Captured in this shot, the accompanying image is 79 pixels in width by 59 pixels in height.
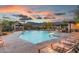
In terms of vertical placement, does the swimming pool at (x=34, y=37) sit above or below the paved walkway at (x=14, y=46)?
above

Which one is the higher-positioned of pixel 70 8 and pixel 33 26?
pixel 70 8

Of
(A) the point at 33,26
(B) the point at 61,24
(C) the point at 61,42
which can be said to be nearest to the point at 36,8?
(A) the point at 33,26

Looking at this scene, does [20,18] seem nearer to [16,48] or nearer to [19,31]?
[19,31]

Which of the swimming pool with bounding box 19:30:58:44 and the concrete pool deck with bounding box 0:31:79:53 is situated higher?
the swimming pool with bounding box 19:30:58:44

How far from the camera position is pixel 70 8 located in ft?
7.64

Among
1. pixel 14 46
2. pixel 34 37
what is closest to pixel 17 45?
pixel 14 46

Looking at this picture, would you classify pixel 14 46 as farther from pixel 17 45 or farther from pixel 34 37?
pixel 34 37

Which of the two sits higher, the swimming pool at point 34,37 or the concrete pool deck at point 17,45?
the swimming pool at point 34,37

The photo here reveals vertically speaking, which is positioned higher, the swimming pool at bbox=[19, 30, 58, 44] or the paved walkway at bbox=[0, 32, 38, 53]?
the swimming pool at bbox=[19, 30, 58, 44]

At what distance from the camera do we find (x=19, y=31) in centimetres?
233
